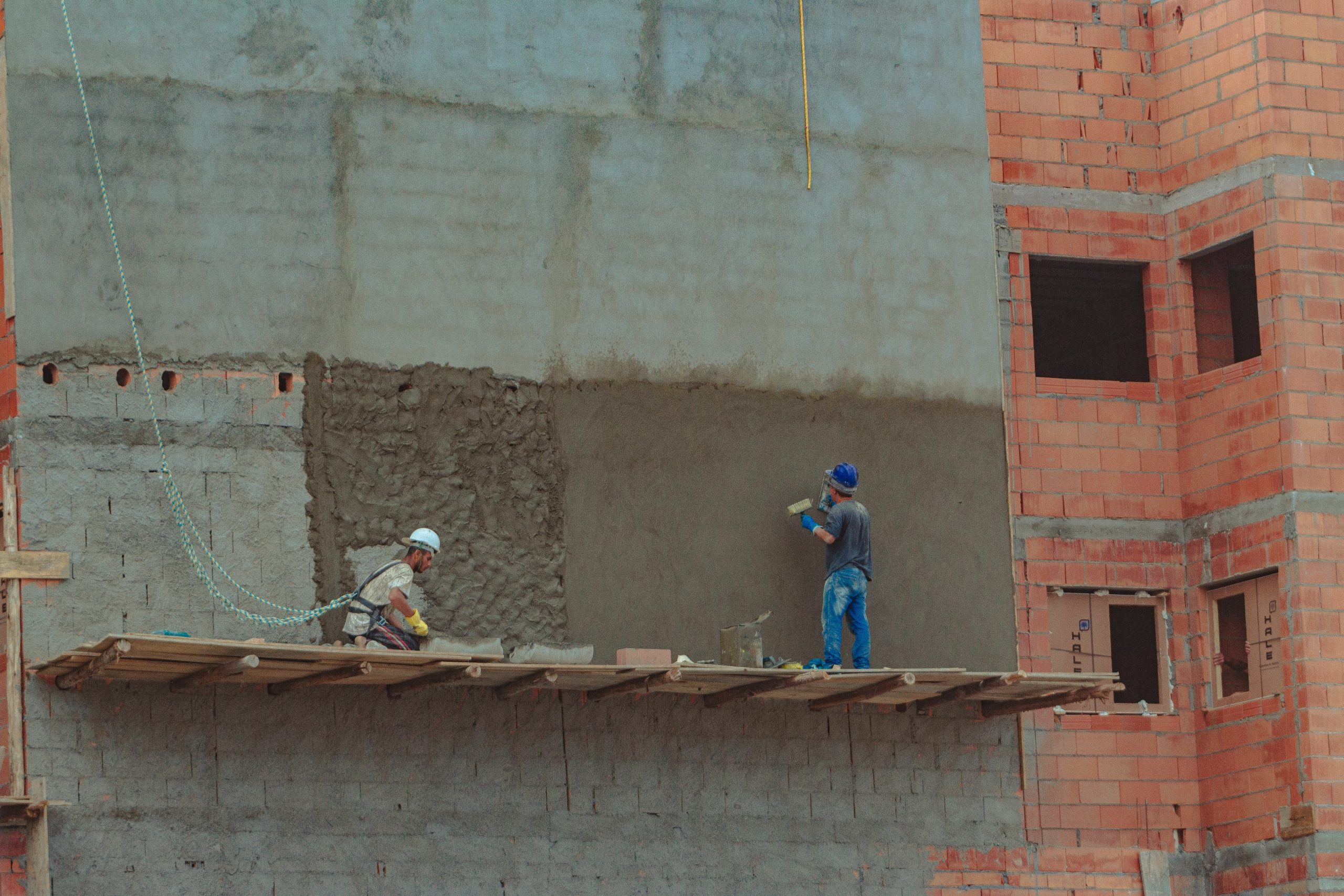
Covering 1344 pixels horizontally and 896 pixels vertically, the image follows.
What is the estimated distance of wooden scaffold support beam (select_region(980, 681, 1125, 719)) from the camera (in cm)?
1784

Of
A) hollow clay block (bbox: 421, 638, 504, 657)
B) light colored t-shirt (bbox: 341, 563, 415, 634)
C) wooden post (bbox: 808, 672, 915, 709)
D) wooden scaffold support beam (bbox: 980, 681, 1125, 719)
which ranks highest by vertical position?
light colored t-shirt (bbox: 341, 563, 415, 634)

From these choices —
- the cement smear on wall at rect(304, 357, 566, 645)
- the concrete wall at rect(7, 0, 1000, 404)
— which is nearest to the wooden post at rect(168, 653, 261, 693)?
the cement smear on wall at rect(304, 357, 566, 645)

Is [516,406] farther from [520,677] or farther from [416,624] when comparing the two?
[520,677]

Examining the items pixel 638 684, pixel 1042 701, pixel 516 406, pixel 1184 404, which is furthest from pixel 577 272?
pixel 1184 404

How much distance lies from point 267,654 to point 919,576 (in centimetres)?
620

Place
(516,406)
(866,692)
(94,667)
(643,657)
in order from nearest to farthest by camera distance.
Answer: (94,667) < (643,657) < (866,692) < (516,406)

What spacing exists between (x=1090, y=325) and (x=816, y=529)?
23.2 feet

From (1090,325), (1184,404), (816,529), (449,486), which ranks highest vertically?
(1090,325)

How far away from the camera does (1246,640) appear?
63.8 feet

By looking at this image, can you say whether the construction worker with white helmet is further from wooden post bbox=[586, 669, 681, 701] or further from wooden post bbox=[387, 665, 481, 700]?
wooden post bbox=[586, 669, 681, 701]

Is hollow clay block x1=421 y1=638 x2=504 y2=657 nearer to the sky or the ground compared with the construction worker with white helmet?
nearer to the ground

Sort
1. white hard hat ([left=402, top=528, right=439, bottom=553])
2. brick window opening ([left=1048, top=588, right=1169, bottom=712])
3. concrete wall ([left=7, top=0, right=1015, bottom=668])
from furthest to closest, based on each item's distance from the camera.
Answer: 1. brick window opening ([left=1048, top=588, right=1169, bottom=712])
2. concrete wall ([left=7, top=0, right=1015, bottom=668])
3. white hard hat ([left=402, top=528, right=439, bottom=553])

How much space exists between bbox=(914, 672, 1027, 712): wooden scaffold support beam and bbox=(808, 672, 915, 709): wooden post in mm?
690

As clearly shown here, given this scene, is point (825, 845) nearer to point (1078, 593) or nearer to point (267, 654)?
point (1078, 593)
